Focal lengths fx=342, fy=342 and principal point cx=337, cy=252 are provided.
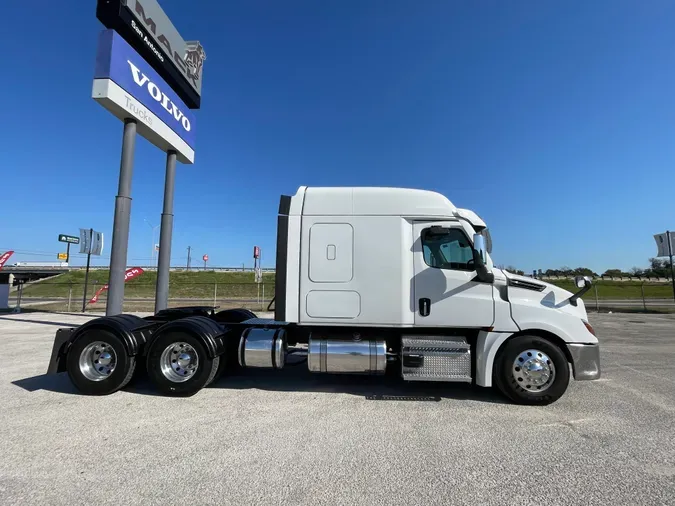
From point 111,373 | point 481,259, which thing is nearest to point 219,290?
point 111,373

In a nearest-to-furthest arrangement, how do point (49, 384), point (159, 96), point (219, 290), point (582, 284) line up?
point (582, 284) < point (49, 384) < point (159, 96) < point (219, 290)

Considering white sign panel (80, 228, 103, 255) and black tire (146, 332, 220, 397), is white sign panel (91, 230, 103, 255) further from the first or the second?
black tire (146, 332, 220, 397)

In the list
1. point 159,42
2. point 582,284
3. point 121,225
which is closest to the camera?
point 582,284

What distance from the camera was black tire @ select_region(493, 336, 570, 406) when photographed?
4.50 m

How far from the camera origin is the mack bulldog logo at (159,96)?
9008 millimetres

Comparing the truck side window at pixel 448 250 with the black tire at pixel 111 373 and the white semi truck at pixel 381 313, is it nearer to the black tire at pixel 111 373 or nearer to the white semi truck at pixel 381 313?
the white semi truck at pixel 381 313

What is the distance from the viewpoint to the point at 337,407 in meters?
4.43

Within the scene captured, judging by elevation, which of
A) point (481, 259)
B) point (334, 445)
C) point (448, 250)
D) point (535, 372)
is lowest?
point (334, 445)

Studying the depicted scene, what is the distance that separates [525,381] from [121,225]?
9493mm

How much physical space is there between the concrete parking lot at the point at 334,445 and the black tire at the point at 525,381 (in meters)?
0.19

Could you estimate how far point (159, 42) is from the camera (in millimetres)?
9859

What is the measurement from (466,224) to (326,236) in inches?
79.8

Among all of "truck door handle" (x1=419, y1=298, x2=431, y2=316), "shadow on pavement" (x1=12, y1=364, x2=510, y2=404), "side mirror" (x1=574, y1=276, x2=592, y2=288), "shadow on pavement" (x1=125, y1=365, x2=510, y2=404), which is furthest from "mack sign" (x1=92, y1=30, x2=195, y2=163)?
"side mirror" (x1=574, y1=276, x2=592, y2=288)

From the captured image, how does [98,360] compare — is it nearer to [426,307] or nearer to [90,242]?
[426,307]
